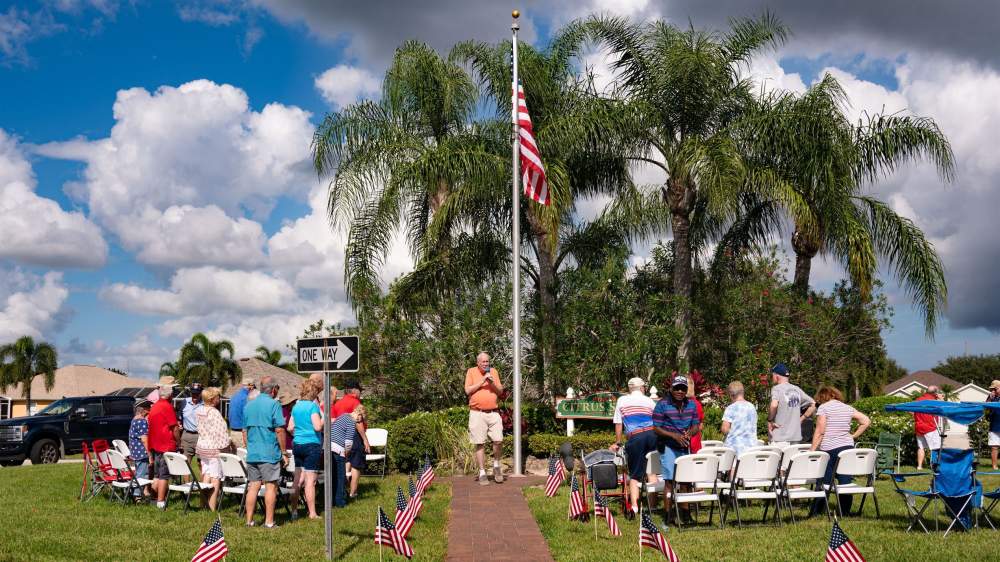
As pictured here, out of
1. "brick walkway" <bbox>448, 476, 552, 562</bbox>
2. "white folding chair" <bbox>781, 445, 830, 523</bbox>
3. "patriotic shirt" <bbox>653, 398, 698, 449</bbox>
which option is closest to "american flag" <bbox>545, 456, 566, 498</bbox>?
"brick walkway" <bbox>448, 476, 552, 562</bbox>

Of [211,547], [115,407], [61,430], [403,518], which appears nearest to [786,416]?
[403,518]

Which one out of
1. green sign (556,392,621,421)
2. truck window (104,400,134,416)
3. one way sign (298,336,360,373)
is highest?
one way sign (298,336,360,373)

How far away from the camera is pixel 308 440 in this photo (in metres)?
10.6

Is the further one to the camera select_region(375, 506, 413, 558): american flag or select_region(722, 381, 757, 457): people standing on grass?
select_region(722, 381, 757, 457): people standing on grass

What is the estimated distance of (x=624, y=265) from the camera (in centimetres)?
1995

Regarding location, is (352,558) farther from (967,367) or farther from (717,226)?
(967,367)

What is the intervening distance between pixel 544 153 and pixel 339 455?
31.9ft

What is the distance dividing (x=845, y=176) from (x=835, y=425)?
1022 centimetres

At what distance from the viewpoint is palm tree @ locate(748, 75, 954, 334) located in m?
18.8

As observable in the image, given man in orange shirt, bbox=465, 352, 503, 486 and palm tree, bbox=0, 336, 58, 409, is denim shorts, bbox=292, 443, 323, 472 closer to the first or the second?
man in orange shirt, bbox=465, 352, 503, 486

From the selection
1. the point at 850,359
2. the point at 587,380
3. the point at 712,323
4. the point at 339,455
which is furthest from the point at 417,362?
the point at 850,359

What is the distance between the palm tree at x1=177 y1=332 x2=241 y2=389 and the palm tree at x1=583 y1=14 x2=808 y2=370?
141 feet

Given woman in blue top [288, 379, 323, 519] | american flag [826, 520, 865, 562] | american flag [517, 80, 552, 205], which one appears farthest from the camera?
american flag [517, 80, 552, 205]

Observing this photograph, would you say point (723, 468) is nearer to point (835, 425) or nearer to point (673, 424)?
point (673, 424)
